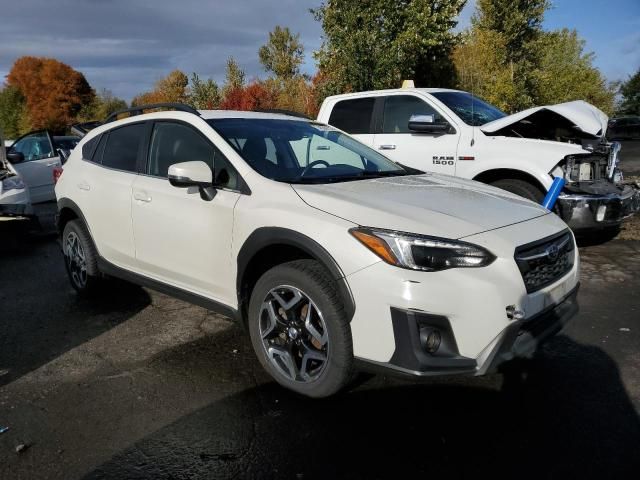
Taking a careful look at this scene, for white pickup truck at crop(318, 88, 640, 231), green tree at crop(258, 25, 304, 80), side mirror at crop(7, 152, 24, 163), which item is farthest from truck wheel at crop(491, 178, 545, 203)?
green tree at crop(258, 25, 304, 80)

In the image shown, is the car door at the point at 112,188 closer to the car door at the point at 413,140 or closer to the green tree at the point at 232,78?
the car door at the point at 413,140

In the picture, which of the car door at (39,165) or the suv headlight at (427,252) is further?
the car door at (39,165)

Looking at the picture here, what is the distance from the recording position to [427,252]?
254 cm

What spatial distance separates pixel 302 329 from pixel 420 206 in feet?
3.06

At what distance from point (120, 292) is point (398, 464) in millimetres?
3619

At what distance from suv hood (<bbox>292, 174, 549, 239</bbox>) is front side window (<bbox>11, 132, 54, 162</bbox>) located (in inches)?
349

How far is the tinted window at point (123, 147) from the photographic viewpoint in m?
4.24

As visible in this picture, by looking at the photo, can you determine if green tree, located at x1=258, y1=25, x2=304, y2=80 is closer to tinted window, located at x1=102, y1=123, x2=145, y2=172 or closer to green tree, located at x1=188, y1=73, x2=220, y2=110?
green tree, located at x1=188, y1=73, x2=220, y2=110

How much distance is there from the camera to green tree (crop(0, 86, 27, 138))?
6119 centimetres

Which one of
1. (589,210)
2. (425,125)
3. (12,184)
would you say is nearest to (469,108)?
(425,125)

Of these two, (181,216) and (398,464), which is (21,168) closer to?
(181,216)

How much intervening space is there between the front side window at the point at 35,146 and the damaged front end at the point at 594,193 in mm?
9032

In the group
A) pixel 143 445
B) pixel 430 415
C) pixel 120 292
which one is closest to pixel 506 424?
pixel 430 415

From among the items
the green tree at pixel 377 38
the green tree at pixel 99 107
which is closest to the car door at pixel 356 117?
the green tree at pixel 377 38
